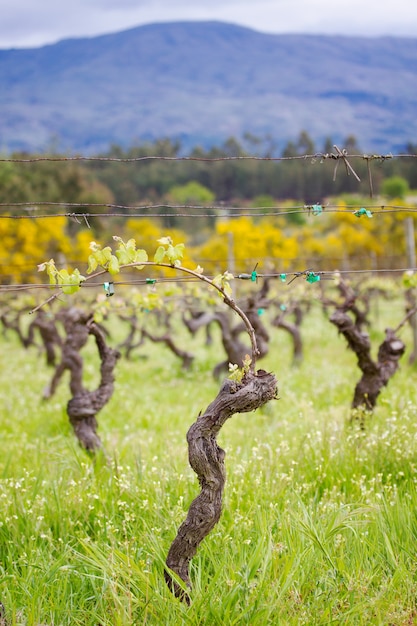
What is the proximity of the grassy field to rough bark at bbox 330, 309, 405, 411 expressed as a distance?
0.92ft

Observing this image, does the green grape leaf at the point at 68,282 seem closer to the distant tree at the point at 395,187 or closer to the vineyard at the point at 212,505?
the vineyard at the point at 212,505

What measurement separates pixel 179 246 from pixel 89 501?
2.35m

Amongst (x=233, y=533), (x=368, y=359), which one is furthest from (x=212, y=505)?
(x=368, y=359)

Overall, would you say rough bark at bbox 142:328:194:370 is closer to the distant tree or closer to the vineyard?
the vineyard

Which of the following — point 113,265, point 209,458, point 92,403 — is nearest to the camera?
point 113,265

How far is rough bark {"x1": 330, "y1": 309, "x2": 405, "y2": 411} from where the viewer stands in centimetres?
718

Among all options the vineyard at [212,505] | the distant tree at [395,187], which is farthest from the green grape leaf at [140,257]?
the distant tree at [395,187]

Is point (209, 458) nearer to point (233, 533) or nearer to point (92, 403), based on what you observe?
point (233, 533)

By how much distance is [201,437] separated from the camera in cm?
355

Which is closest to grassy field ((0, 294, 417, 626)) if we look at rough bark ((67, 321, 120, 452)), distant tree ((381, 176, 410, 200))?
rough bark ((67, 321, 120, 452))

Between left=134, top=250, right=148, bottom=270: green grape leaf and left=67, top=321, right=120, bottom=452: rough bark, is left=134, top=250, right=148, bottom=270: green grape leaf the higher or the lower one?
the higher one

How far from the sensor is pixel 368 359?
721 cm

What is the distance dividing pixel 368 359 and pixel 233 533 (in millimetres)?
3401

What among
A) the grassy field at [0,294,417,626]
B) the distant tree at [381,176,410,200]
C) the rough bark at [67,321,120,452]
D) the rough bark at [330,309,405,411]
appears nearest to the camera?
the grassy field at [0,294,417,626]
